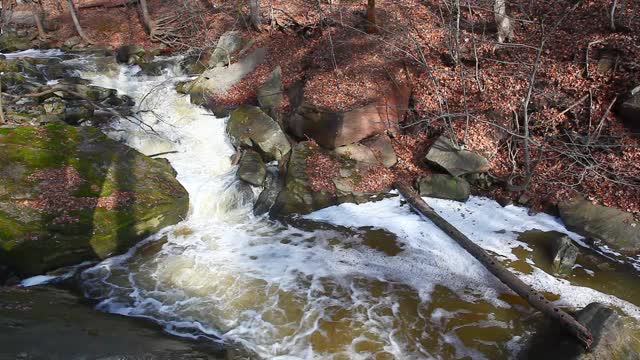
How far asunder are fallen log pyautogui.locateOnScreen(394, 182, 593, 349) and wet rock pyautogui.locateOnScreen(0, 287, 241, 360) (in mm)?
4779

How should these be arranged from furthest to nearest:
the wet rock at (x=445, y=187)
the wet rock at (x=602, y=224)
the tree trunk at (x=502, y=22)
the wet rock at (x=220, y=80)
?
the wet rock at (x=220, y=80), the tree trunk at (x=502, y=22), the wet rock at (x=445, y=187), the wet rock at (x=602, y=224)

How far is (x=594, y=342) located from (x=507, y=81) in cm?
772

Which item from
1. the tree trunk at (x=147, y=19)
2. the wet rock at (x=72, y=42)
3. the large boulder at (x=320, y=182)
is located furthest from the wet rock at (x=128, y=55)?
the large boulder at (x=320, y=182)

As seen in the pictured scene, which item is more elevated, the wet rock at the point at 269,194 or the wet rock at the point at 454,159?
the wet rock at the point at 454,159

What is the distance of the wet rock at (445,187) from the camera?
1000cm

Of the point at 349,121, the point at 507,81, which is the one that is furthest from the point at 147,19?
the point at 507,81

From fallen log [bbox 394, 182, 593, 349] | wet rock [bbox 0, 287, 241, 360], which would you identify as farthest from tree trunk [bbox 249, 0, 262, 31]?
wet rock [bbox 0, 287, 241, 360]

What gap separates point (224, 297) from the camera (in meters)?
7.19

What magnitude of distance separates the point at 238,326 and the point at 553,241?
6.85 m

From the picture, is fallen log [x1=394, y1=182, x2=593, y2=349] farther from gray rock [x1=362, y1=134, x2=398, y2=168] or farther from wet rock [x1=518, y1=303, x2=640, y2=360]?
gray rock [x1=362, y1=134, x2=398, y2=168]

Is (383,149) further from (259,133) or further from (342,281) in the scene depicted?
(342,281)

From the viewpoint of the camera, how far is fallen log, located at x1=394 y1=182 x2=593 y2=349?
5.80m

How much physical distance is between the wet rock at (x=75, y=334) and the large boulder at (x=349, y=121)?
21.9ft

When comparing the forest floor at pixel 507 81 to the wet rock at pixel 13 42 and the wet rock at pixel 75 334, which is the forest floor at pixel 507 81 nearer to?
the wet rock at pixel 75 334
